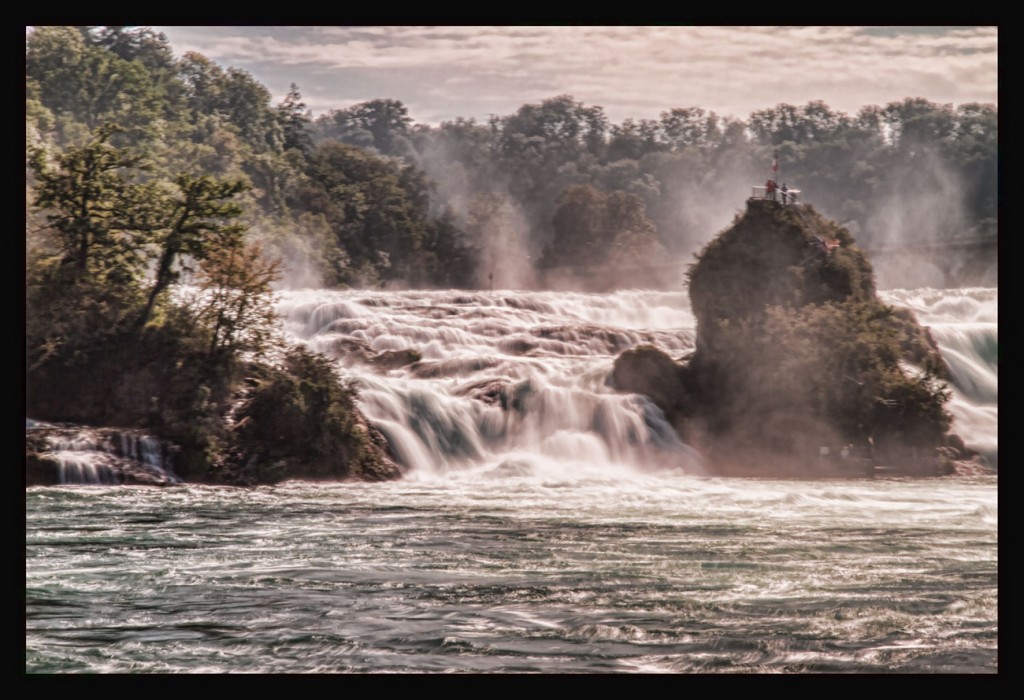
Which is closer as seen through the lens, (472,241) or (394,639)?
(394,639)

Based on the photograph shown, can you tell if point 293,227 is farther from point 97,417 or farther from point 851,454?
point 851,454

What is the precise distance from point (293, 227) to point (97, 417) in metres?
2.60

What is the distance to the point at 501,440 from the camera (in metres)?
11.2

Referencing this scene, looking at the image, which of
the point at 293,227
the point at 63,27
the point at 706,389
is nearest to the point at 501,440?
the point at 706,389

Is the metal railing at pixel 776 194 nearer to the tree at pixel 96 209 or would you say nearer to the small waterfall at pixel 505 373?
the small waterfall at pixel 505 373

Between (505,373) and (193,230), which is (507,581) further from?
(193,230)

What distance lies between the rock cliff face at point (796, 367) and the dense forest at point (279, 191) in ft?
1.19

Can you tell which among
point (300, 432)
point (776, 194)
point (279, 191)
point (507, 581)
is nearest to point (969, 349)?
point (776, 194)

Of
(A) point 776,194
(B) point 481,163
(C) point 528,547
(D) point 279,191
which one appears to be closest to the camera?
(C) point 528,547

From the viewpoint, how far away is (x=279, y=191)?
1212cm

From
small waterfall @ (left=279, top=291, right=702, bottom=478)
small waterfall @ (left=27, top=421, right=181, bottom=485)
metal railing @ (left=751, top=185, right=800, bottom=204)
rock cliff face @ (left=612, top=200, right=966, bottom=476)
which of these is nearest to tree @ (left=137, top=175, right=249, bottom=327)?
small waterfall @ (left=279, top=291, right=702, bottom=478)

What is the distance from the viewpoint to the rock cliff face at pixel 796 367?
1109cm

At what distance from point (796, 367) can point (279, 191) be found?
4458 mm

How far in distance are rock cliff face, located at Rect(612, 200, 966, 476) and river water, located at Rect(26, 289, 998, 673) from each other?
0.19 m
